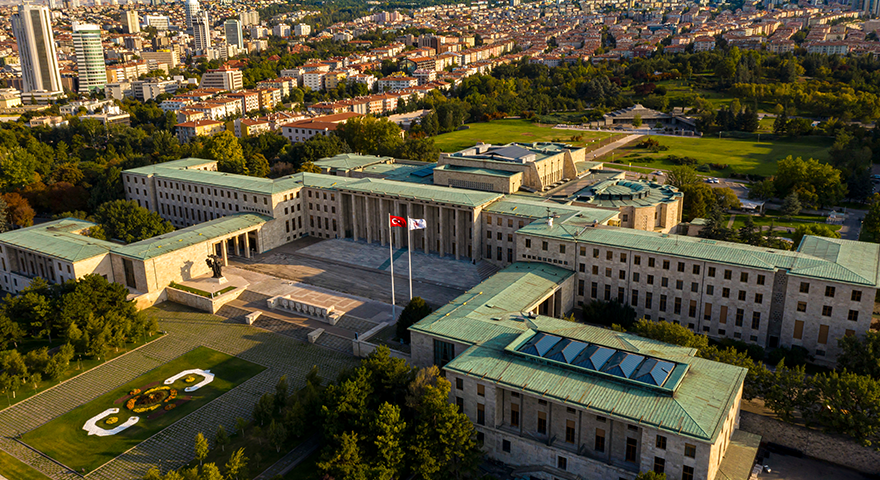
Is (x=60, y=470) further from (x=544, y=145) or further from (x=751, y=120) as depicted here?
(x=751, y=120)

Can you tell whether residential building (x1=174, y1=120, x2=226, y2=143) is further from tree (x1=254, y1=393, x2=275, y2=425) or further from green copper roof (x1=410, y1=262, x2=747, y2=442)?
tree (x1=254, y1=393, x2=275, y2=425)

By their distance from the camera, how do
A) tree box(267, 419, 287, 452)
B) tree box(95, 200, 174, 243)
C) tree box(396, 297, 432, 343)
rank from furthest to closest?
tree box(95, 200, 174, 243) < tree box(396, 297, 432, 343) < tree box(267, 419, 287, 452)

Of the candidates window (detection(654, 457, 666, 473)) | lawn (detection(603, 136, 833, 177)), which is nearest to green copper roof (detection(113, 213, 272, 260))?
window (detection(654, 457, 666, 473))

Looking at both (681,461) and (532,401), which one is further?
(532,401)

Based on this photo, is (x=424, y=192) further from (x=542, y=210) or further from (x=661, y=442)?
(x=661, y=442)

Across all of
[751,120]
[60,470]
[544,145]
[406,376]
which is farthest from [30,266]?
[751,120]

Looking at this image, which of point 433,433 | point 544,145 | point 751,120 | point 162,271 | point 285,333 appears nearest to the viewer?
point 433,433
